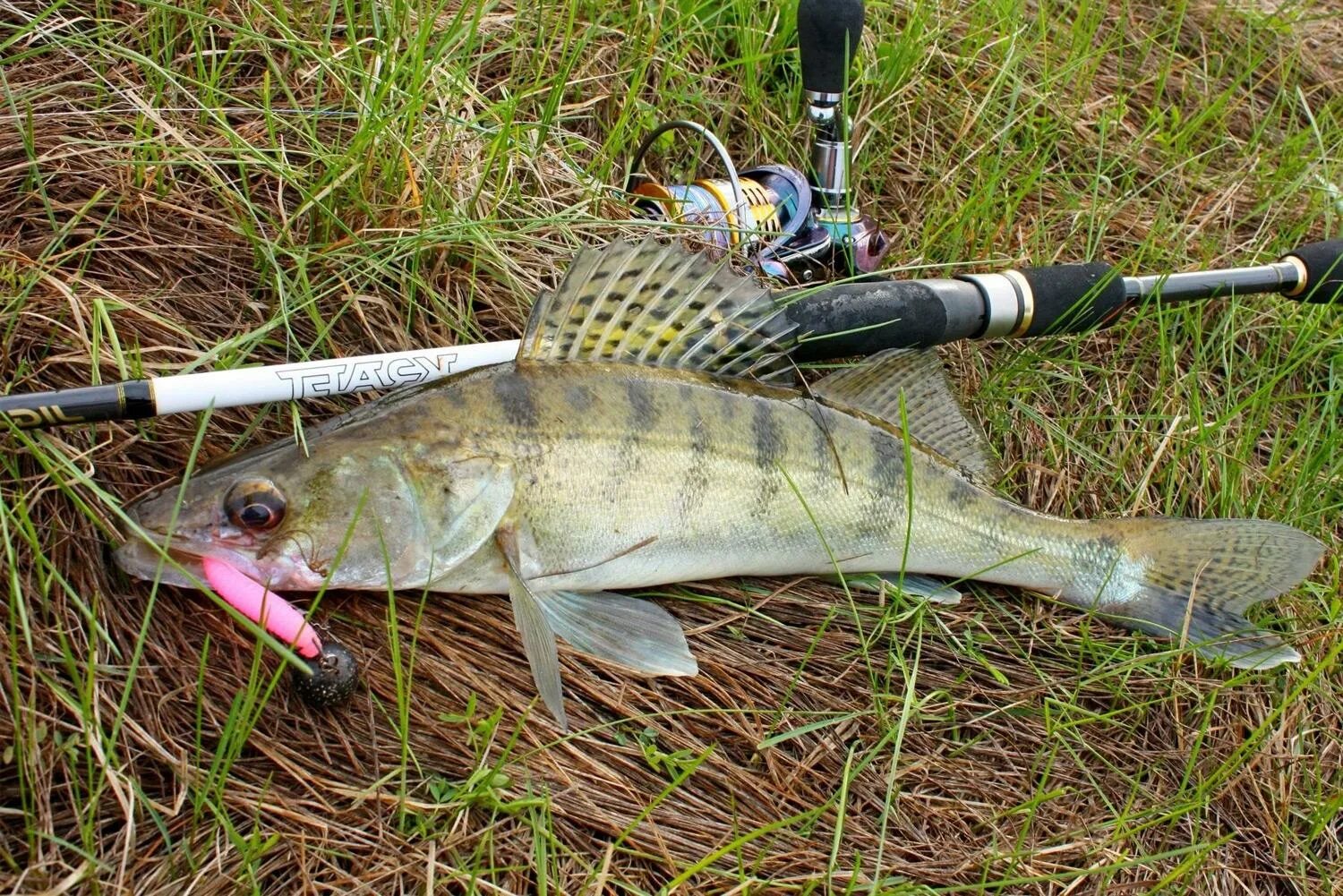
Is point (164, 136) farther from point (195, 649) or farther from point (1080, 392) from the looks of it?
point (1080, 392)

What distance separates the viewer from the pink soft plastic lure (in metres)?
2.46

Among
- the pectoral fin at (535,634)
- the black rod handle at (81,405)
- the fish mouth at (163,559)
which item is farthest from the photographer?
the pectoral fin at (535,634)

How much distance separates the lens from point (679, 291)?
9.89 feet

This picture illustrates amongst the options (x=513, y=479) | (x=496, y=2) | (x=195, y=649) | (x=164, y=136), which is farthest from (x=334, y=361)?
(x=496, y=2)

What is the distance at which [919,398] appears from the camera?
334 centimetres

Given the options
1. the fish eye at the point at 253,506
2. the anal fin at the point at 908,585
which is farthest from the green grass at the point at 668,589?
the fish eye at the point at 253,506

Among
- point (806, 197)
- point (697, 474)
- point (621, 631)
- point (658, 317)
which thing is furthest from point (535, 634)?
point (806, 197)

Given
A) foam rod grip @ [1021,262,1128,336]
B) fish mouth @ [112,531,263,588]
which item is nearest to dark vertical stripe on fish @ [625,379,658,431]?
fish mouth @ [112,531,263,588]

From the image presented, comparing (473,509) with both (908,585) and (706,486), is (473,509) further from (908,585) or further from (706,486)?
(908,585)

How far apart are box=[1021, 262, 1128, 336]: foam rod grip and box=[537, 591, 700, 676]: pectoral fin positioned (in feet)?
4.85

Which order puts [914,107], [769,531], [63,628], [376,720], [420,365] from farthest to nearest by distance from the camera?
[914,107]
[769,531]
[420,365]
[376,720]
[63,628]

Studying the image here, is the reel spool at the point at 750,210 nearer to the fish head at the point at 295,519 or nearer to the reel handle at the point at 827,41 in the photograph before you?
the reel handle at the point at 827,41

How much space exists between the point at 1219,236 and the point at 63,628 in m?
4.12

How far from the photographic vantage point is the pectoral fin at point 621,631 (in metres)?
2.77
